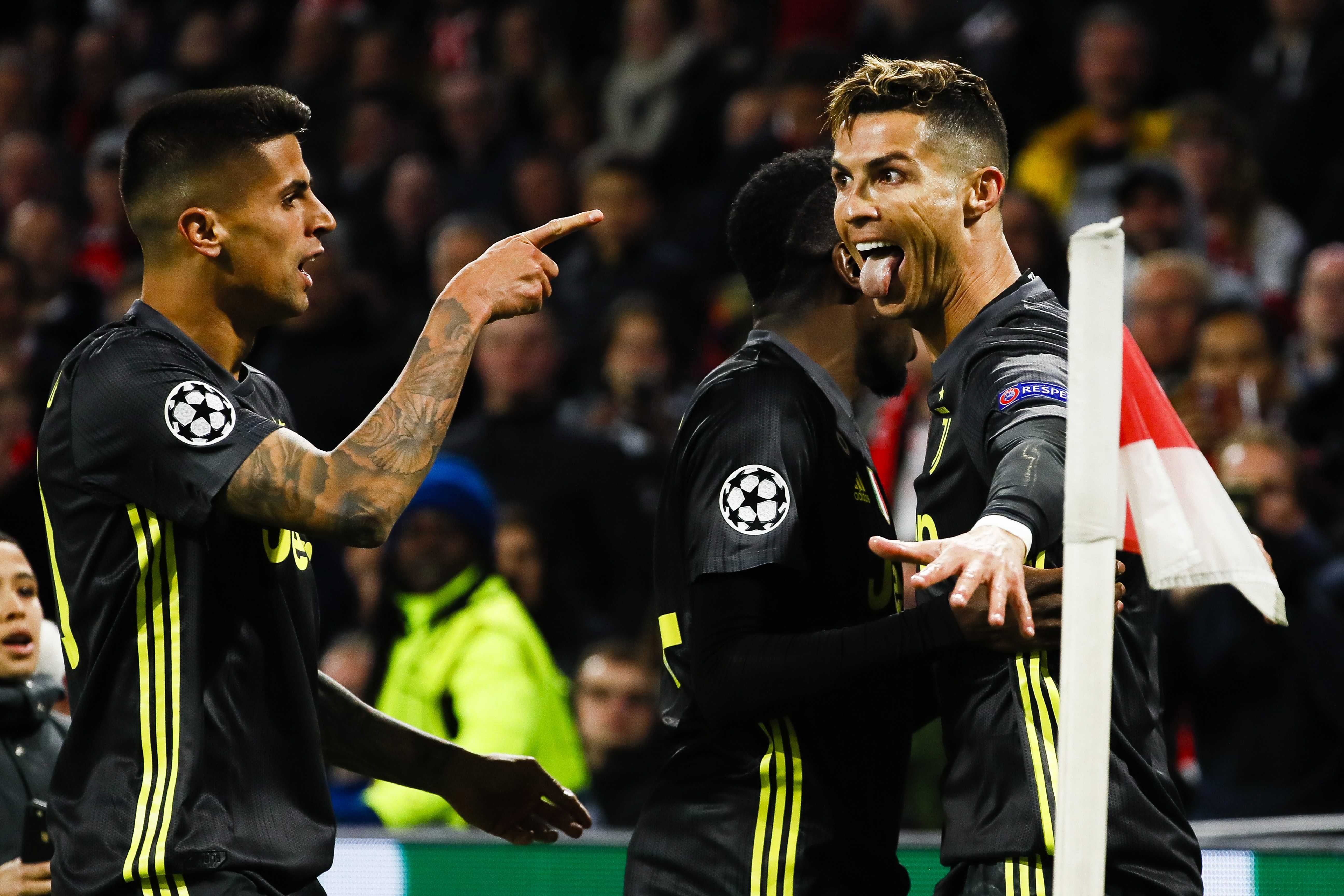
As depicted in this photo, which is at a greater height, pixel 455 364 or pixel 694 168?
pixel 694 168

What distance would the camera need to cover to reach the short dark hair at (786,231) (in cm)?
383

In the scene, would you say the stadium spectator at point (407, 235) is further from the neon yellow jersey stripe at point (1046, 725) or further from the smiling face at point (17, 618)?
the neon yellow jersey stripe at point (1046, 725)

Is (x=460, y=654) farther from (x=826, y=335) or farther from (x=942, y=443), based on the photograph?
(x=942, y=443)

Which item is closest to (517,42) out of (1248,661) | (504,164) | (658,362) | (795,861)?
(504,164)

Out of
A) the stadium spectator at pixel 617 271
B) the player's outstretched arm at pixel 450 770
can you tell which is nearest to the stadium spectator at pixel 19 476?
the stadium spectator at pixel 617 271

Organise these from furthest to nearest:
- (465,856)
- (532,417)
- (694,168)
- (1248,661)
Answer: (694,168), (532,417), (1248,661), (465,856)

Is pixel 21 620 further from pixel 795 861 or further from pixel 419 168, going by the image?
pixel 419 168

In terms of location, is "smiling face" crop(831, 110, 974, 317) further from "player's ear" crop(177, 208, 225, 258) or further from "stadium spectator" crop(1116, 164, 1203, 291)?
"stadium spectator" crop(1116, 164, 1203, 291)

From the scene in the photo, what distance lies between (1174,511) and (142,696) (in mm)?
1799

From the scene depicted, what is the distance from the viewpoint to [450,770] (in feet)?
13.2

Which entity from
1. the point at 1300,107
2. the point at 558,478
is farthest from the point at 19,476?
the point at 1300,107

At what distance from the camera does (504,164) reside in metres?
11.1

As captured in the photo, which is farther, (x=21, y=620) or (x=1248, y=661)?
(x=1248, y=661)

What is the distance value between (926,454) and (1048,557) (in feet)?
1.28
